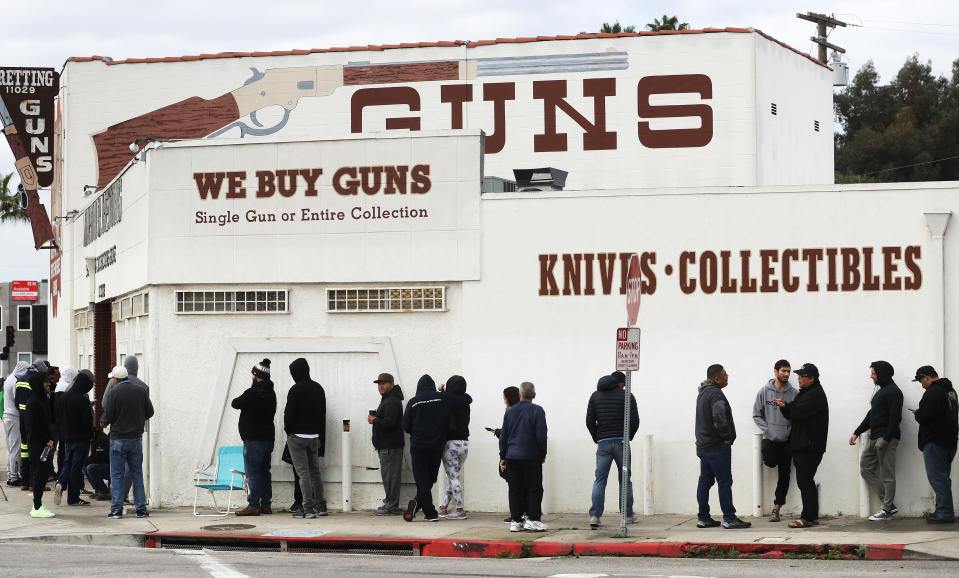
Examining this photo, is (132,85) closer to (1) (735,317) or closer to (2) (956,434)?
(1) (735,317)

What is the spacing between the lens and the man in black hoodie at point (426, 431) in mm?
15281

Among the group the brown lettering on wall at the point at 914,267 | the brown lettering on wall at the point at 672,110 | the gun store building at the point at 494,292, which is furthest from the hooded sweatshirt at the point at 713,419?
the brown lettering on wall at the point at 672,110

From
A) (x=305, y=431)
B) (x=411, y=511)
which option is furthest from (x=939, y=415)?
(x=305, y=431)

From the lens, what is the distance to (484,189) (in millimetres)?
16984

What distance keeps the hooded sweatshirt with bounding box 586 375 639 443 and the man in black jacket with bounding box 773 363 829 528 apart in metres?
1.88

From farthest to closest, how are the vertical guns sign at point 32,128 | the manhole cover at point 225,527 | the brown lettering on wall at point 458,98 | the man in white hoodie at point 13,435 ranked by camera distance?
the vertical guns sign at point 32,128 → the brown lettering on wall at point 458,98 → the man in white hoodie at point 13,435 → the manhole cover at point 225,527

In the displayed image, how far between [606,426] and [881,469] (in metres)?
3.19

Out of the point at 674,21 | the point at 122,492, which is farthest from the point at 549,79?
the point at 674,21

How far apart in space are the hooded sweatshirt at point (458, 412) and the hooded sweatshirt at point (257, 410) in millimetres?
2348

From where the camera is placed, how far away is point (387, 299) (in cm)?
1661

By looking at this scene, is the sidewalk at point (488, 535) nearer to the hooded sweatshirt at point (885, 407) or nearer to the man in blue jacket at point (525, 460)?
the man in blue jacket at point (525, 460)

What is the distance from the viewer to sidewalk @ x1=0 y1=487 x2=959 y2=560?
12875 millimetres

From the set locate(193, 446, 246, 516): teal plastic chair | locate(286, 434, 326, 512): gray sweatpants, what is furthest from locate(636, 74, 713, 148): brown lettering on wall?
locate(193, 446, 246, 516): teal plastic chair

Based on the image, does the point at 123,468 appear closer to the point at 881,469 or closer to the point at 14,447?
the point at 14,447
